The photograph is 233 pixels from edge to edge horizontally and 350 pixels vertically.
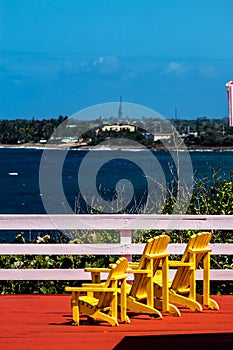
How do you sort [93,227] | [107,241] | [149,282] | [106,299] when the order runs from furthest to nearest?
1. [107,241]
2. [93,227]
3. [149,282]
4. [106,299]

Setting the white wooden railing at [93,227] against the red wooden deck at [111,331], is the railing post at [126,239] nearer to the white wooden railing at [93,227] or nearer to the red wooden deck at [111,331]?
the white wooden railing at [93,227]

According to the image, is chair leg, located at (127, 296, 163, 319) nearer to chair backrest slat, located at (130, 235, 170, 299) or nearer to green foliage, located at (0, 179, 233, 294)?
chair backrest slat, located at (130, 235, 170, 299)

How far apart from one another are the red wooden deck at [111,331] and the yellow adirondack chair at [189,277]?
128 millimetres

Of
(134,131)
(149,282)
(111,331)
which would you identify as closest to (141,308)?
(149,282)

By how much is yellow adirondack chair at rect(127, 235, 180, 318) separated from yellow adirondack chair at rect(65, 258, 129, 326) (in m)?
0.23

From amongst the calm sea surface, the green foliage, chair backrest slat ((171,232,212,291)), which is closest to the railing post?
the green foliage

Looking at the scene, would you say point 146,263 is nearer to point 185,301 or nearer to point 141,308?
point 141,308

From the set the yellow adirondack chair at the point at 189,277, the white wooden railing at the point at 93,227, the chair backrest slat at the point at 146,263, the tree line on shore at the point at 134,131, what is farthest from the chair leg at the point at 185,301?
the tree line on shore at the point at 134,131

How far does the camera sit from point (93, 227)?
9945mm

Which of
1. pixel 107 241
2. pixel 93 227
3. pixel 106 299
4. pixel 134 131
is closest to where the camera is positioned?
pixel 106 299

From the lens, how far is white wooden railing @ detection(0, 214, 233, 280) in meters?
10.0

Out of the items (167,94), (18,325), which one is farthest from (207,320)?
(167,94)

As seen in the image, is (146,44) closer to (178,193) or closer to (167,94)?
(167,94)

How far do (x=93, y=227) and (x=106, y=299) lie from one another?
5.82 feet
